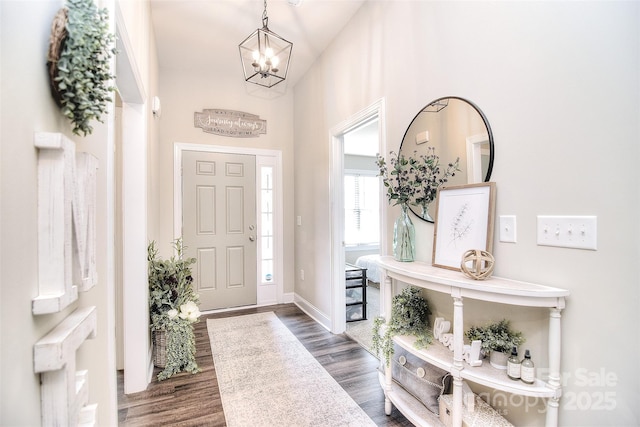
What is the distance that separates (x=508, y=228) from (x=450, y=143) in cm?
58

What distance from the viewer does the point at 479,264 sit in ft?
4.46

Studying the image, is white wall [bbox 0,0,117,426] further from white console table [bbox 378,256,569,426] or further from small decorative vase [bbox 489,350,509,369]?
small decorative vase [bbox 489,350,509,369]

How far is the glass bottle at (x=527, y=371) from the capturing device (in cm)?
122

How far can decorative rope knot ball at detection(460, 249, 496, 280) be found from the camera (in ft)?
4.43

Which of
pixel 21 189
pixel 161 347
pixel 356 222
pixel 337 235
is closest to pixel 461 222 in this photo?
pixel 337 235

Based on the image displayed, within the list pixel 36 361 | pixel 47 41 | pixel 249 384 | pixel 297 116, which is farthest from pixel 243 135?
pixel 36 361

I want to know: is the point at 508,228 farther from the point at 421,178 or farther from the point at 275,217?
the point at 275,217

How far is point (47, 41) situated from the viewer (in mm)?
697

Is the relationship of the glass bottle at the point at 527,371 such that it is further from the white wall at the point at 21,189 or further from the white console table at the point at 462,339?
the white wall at the point at 21,189

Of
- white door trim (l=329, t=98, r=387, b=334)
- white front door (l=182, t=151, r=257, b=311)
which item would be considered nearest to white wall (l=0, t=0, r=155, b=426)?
white door trim (l=329, t=98, r=387, b=334)

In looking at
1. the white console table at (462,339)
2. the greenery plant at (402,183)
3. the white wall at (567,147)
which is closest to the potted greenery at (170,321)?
the white console table at (462,339)

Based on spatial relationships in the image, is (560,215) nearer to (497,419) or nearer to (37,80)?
(497,419)

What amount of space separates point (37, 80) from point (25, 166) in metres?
0.20

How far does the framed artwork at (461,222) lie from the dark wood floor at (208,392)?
1059mm
